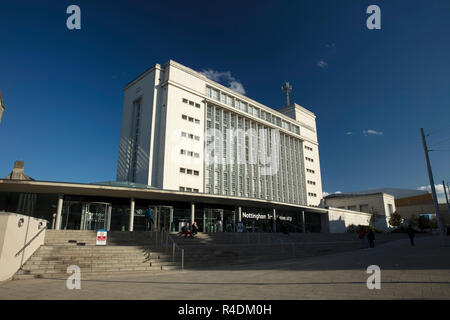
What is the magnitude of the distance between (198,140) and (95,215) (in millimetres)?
16905

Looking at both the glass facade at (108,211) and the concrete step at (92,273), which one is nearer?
the concrete step at (92,273)

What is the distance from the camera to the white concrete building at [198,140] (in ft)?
115

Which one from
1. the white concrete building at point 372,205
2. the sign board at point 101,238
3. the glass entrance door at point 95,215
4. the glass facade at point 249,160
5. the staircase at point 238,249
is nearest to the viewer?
the staircase at point 238,249

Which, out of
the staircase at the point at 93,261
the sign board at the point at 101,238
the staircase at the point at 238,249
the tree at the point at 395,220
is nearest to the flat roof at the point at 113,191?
the staircase at the point at 238,249

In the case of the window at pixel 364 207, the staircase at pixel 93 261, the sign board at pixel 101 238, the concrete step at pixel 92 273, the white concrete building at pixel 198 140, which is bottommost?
the concrete step at pixel 92 273

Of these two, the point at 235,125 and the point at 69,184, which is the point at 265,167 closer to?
the point at 235,125

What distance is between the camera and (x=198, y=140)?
37250 mm

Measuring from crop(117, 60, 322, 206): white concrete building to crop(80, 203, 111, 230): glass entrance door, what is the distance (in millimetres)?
9166

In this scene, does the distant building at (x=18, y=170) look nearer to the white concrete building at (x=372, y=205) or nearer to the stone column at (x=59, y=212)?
the stone column at (x=59, y=212)

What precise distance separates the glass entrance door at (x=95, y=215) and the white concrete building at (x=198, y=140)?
9166 millimetres

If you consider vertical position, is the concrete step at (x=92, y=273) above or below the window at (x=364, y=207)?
below

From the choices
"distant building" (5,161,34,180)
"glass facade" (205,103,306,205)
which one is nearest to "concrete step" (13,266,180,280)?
"glass facade" (205,103,306,205)

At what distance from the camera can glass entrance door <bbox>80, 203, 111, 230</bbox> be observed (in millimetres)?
23461

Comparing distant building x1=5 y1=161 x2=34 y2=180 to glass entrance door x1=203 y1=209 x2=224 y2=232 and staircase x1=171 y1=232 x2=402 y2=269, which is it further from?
staircase x1=171 y1=232 x2=402 y2=269
